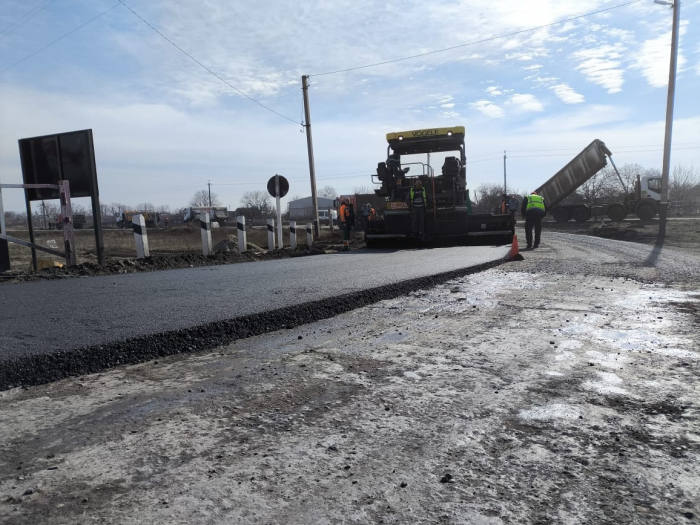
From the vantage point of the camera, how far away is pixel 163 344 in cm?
389

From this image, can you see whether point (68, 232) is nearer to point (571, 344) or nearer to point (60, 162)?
point (60, 162)

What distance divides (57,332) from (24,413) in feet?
4.80

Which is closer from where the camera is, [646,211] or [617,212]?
[646,211]

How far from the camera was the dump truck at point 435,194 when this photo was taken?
14.2 m

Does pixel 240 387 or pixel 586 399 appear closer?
pixel 586 399

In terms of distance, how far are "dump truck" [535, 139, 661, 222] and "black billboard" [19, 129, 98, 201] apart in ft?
83.5

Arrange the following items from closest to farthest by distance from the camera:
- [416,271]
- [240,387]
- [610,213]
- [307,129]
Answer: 1. [240,387]
2. [416,271]
3. [307,129]
4. [610,213]

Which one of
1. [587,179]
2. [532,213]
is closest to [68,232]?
[532,213]

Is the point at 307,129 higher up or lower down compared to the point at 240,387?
higher up

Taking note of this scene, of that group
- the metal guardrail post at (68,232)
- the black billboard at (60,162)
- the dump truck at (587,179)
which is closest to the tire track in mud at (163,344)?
the metal guardrail post at (68,232)

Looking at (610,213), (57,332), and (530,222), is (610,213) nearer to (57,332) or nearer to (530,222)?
(530,222)

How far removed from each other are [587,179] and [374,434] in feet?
99.9

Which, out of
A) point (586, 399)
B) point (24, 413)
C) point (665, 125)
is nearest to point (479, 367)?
point (586, 399)

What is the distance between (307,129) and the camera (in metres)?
22.5
